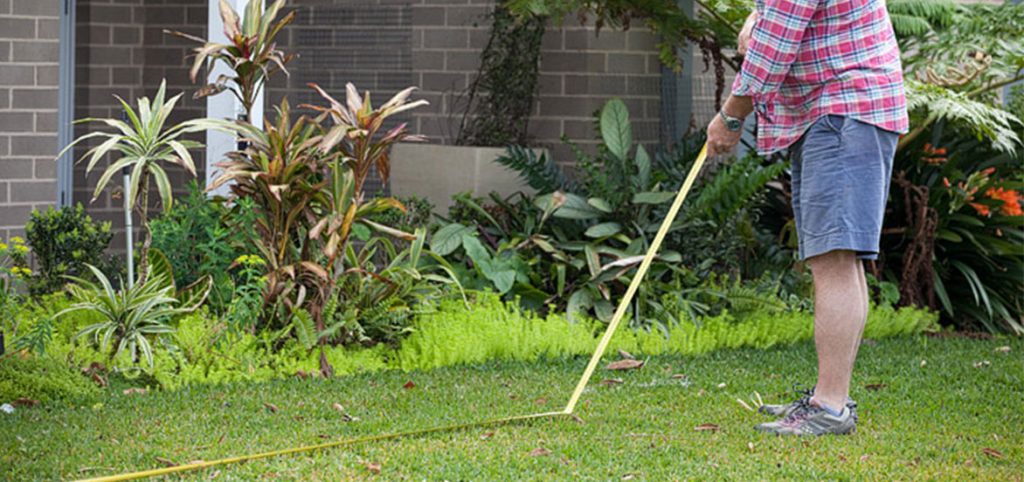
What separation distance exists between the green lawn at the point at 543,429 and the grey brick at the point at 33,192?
281cm

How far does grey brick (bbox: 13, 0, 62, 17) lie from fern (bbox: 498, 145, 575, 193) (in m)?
2.63

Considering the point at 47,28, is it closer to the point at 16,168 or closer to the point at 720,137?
the point at 16,168

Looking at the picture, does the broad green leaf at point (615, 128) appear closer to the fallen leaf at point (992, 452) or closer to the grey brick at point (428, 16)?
the grey brick at point (428, 16)

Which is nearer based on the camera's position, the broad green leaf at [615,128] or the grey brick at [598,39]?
the broad green leaf at [615,128]

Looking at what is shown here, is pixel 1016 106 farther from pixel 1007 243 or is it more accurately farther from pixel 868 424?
pixel 868 424

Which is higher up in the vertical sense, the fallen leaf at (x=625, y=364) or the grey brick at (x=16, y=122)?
the grey brick at (x=16, y=122)

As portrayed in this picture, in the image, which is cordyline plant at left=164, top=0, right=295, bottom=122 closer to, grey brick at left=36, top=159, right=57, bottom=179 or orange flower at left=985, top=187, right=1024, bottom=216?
grey brick at left=36, top=159, right=57, bottom=179

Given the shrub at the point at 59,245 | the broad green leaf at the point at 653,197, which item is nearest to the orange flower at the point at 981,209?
the broad green leaf at the point at 653,197

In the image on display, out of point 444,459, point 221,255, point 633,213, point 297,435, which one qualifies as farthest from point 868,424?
point 221,255

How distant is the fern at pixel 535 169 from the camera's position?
7.32 metres

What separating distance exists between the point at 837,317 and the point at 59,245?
4027mm

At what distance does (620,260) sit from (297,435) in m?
2.54

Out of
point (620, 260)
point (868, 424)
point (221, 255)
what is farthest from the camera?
point (620, 260)

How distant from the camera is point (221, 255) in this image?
6082 mm
